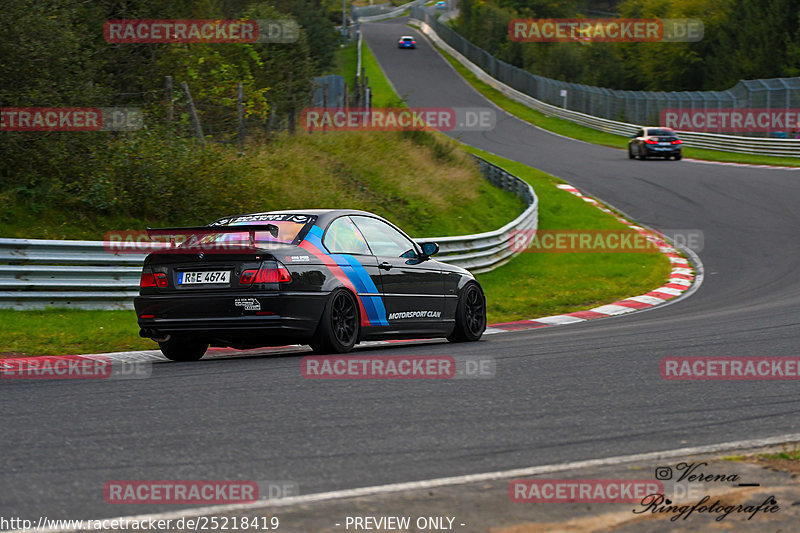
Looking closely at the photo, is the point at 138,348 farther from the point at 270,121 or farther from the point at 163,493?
the point at 270,121

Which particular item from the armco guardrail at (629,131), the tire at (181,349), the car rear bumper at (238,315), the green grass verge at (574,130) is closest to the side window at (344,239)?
the car rear bumper at (238,315)

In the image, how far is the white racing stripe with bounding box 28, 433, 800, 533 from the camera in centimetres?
430

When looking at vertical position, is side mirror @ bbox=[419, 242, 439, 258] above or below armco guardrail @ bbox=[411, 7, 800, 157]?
above

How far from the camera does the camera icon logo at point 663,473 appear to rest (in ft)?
15.6

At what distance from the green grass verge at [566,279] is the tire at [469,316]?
366cm

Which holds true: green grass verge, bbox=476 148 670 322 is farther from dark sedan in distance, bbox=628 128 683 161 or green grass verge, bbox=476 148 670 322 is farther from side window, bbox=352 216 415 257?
dark sedan in distance, bbox=628 128 683 161

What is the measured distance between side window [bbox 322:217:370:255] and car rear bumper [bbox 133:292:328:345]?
0.67 meters

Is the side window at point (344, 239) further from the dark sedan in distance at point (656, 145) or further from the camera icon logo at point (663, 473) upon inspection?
the dark sedan in distance at point (656, 145)

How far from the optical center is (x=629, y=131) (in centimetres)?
5459

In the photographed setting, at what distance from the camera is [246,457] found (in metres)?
5.19

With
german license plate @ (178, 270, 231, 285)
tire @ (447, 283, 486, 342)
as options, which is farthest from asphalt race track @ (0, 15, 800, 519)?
german license plate @ (178, 270, 231, 285)

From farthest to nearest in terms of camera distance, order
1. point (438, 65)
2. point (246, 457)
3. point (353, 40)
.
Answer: point (353, 40) → point (438, 65) → point (246, 457)

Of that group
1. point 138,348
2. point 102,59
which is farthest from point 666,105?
point 138,348

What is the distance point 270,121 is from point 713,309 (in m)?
10.3
